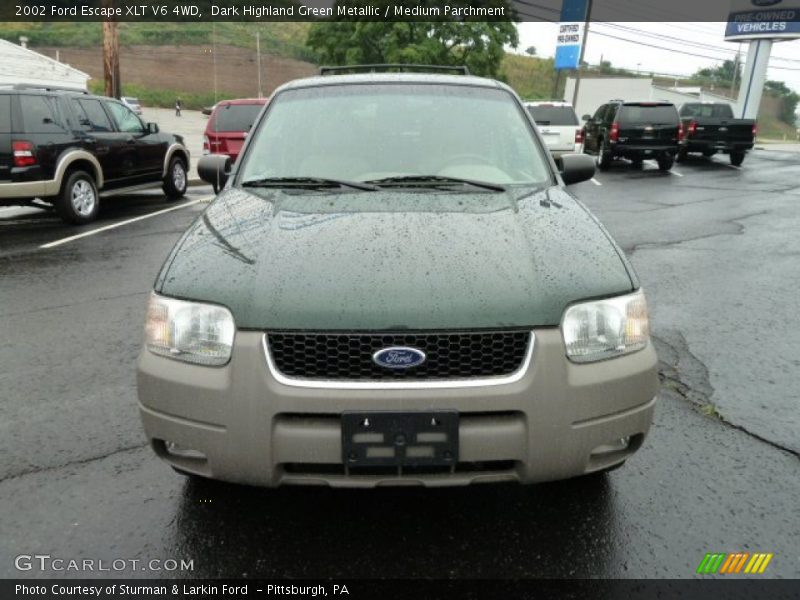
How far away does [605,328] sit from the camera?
221 cm

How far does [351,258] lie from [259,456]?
74cm

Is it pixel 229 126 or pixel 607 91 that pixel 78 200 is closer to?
pixel 229 126

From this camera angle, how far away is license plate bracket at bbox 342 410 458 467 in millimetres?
1984

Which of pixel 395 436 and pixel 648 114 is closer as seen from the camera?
pixel 395 436

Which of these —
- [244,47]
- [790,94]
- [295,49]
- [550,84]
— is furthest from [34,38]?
[790,94]

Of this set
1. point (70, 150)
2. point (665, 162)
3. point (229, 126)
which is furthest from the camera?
point (665, 162)

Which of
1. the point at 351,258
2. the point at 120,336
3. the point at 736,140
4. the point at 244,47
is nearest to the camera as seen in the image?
the point at 351,258

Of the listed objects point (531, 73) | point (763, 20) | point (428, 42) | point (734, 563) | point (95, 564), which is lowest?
point (95, 564)

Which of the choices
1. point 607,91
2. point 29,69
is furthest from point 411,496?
point 607,91

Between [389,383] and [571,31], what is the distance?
31240 millimetres

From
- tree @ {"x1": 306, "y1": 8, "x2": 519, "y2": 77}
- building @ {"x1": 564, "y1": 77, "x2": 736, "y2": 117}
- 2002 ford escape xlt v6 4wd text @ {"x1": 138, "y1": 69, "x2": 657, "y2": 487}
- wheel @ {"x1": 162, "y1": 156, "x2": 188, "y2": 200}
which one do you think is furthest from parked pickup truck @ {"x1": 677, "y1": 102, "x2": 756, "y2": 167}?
building @ {"x1": 564, "y1": 77, "x2": 736, "y2": 117}

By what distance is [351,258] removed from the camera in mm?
2250

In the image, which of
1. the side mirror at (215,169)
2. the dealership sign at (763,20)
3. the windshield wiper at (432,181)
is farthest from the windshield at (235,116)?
the dealership sign at (763,20)

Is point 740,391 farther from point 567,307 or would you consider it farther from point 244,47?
point 244,47
